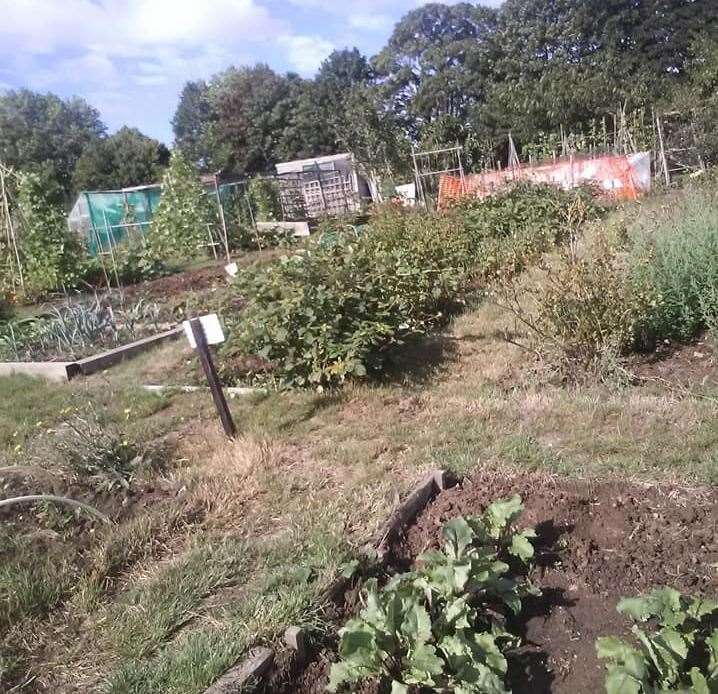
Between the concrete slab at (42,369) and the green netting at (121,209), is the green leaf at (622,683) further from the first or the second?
the green netting at (121,209)

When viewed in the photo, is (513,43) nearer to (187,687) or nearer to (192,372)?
(192,372)

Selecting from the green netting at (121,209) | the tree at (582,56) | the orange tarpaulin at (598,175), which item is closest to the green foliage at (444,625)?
the orange tarpaulin at (598,175)

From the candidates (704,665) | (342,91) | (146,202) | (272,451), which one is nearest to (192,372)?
(272,451)

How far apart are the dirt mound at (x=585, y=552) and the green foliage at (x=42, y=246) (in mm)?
10587

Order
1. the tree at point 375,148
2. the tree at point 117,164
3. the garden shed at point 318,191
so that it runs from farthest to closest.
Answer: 1. the tree at point 117,164
2. the garden shed at point 318,191
3. the tree at point 375,148

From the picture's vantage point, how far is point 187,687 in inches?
87.4

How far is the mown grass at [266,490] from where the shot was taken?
8.25 ft

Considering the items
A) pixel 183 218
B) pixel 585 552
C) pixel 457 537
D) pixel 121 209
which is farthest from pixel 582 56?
pixel 457 537

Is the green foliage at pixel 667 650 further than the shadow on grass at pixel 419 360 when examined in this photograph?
No

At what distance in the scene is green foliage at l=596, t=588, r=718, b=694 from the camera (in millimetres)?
1903

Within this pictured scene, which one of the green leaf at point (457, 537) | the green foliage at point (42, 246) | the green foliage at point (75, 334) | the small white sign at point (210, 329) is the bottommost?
the green leaf at point (457, 537)

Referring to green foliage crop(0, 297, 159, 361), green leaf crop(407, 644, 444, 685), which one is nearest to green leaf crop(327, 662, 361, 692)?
green leaf crop(407, 644, 444, 685)

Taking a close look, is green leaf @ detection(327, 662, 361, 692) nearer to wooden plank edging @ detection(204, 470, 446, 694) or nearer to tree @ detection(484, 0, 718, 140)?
wooden plank edging @ detection(204, 470, 446, 694)

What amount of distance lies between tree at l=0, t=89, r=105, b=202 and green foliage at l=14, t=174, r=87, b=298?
42435mm
